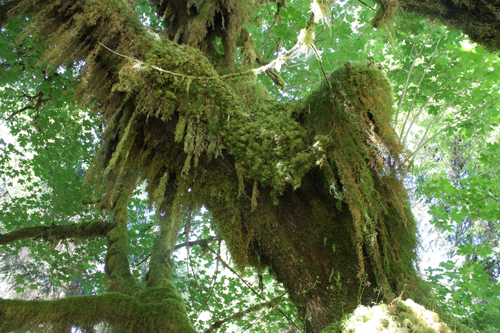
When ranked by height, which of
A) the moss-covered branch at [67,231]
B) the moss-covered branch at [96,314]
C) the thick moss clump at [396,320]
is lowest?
the thick moss clump at [396,320]

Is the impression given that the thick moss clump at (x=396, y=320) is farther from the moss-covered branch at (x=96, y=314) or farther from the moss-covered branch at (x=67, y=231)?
the moss-covered branch at (x=67, y=231)

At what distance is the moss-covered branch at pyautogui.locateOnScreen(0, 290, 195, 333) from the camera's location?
226cm

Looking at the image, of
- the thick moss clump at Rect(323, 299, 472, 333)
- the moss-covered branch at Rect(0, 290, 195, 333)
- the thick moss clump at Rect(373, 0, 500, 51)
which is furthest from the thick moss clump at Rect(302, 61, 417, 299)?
the moss-covered branch at Rect(0, 290, 195, 333)

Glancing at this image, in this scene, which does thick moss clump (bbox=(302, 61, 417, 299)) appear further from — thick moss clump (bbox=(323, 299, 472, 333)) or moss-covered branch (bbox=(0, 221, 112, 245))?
moss-covered branch (bbox=(0, 221, 112, 245))

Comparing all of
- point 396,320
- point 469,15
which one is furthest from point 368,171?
point 469,15

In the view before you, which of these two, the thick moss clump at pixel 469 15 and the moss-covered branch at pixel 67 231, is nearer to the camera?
the thick moss clump at pixel 469 15

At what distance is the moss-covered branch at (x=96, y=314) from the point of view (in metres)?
2.26

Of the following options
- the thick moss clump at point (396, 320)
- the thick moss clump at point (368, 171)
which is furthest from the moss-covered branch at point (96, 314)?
the thick moss clump at point (368, 171)

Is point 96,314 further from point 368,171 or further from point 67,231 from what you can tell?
point 368,171

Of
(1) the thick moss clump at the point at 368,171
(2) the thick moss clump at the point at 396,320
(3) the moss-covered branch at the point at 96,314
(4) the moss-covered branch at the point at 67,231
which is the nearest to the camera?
(2) the thick moss clump at the point at 396,320

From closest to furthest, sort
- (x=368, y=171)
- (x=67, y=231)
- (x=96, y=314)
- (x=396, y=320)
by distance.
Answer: (x=396, y=320) → (x=368, y=171) → (x=96, y=314) → (x=67, y=231)

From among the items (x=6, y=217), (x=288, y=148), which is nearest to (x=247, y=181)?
(x=288, y=148)

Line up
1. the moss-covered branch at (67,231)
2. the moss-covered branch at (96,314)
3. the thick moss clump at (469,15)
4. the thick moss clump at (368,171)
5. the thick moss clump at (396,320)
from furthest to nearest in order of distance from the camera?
the moss-covered branch at (67,231), the moss-covered branch at (96,314), the thick moss clump at (469,15), the thick moss clump at (368,171), the thick moss clump at (396,320)

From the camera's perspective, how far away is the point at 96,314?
244 cm
